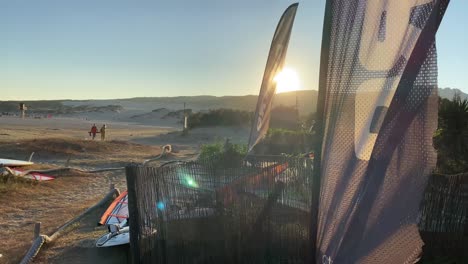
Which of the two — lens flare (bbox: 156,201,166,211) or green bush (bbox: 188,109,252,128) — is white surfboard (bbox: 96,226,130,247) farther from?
green bush (bbox: 188,109,252,128)

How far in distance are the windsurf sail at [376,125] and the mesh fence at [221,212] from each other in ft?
6.67

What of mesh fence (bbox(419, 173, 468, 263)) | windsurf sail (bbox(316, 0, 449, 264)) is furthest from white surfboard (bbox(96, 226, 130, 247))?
windsurf sail (bbox(316, 0, 449, 264))

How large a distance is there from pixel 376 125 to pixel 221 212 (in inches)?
115

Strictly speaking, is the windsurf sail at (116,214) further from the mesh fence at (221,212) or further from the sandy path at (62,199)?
the mesh fence at (221,212)

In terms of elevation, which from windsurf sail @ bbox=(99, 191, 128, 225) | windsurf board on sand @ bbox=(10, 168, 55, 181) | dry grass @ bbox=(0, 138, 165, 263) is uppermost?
windsurf sail @ bbox=(99, 191, 128, 225)

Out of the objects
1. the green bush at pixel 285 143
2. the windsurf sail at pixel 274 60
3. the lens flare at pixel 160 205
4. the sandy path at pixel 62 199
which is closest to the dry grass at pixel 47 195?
the sandy path at pixel 62 199

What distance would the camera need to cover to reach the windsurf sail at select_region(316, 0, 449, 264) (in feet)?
7.16

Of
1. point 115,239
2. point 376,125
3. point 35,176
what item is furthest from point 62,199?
point 376,125

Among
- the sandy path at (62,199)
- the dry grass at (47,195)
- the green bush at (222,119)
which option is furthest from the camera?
the green bush at (222,119)

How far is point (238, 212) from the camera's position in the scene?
193 inches

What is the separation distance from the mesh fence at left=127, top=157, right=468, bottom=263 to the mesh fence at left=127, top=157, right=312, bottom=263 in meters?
0.01

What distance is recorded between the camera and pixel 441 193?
4.56 meters

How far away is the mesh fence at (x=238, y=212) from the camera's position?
4.61 m

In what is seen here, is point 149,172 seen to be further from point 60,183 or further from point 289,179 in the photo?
point 60,183
